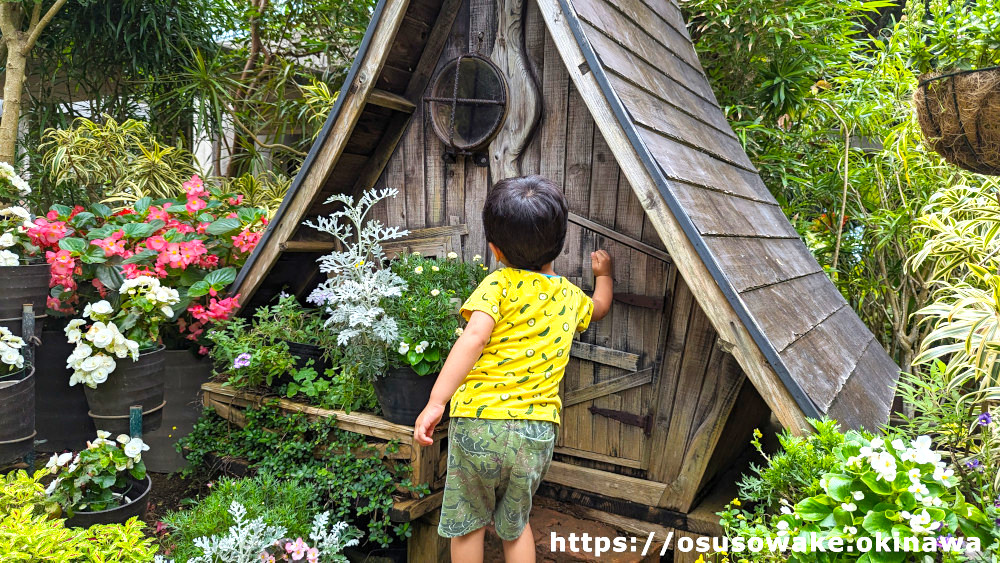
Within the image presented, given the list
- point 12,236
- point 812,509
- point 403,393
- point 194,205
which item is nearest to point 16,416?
point 12,236

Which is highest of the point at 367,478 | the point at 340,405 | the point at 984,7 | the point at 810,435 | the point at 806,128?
the point at 984,7

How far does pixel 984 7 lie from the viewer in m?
3.07

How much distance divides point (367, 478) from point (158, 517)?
1454 mm

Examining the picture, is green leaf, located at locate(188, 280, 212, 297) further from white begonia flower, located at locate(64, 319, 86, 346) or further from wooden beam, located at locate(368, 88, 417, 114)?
wooden beam, located at locate(368, 88, 417, 114)

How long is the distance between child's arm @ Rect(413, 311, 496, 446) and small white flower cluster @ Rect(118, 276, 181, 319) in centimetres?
162

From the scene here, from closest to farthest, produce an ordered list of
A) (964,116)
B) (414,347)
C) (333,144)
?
(964,116) < (414,347) < (333,144)

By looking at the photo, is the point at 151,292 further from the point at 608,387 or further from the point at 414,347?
the point at 608,387

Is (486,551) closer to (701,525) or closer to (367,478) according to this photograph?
(367,478)

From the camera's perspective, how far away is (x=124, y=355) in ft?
9.37

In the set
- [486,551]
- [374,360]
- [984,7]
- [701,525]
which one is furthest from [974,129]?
[486,551]

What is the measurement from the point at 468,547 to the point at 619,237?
1.35 m

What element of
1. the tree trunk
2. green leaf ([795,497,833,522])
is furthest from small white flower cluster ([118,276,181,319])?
green leaf ([795,497,833,522])

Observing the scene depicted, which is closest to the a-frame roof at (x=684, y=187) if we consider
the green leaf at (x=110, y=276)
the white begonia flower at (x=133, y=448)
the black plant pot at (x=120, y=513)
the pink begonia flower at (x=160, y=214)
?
the green leaf at (x=110, y=276)

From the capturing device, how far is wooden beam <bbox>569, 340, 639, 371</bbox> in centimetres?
279
